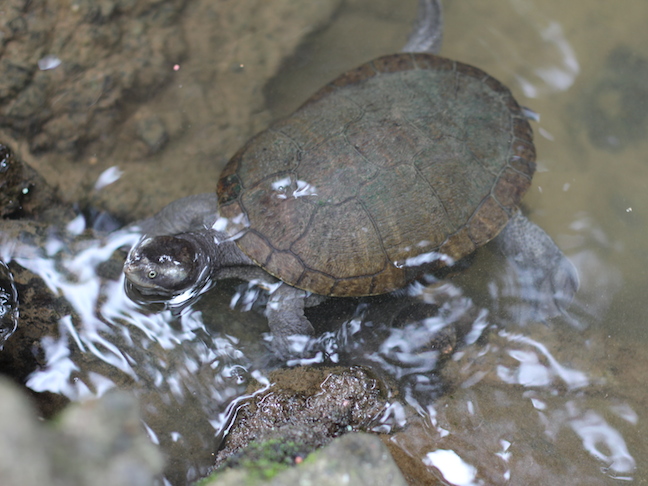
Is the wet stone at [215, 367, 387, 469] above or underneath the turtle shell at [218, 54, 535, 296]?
underneath

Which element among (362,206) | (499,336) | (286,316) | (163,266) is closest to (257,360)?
(286,316)

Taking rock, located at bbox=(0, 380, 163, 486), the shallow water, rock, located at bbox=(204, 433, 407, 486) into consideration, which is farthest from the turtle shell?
rock, located at bbox=(0, 380, 163, 486)

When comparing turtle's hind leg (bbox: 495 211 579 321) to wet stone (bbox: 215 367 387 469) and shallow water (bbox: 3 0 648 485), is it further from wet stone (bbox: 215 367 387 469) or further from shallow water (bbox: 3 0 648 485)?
wet stone (bbox: 215 367 387 469)

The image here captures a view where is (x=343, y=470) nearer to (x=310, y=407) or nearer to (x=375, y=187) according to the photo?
(x=310, y=407)

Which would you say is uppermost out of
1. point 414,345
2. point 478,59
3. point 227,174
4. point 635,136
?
point 478,59

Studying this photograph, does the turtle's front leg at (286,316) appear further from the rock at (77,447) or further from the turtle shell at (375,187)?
the rock at (77,447)

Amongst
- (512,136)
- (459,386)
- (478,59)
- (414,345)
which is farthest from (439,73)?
(459,386)

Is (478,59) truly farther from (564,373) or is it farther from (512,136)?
(564,373)

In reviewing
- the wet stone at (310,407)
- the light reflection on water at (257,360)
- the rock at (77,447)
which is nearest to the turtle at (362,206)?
the light reflection on water at (257,360)
